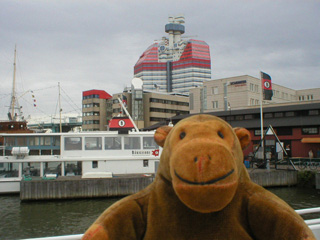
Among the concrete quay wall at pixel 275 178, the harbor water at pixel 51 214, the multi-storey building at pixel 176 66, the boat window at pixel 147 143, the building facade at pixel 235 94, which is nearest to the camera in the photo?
the harbor water at pixel 51 214

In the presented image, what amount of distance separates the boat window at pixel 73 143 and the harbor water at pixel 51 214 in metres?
3.17

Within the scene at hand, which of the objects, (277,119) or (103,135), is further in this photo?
(277,119)

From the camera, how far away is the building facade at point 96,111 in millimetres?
68125

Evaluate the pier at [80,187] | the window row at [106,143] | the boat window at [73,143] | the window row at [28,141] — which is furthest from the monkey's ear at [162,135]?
the window row at [28,141]

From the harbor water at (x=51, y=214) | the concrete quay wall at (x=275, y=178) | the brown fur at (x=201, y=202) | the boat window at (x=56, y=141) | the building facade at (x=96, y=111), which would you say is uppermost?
the building facade at (x=96, y=111)

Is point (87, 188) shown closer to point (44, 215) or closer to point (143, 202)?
point (44, 215)

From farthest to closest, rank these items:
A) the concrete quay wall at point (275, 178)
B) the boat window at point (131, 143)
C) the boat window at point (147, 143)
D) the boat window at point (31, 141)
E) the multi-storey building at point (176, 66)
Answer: the multi-storey building at point (176, 66) → the concrete quay wall at point (275, 178) → the boat window at point (147, 143) → the boat window at point (131, 143) → the boat window at point (31, 141)

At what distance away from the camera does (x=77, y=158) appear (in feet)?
53.1

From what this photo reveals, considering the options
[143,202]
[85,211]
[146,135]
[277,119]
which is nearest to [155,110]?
[277,119]

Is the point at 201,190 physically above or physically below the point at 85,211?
above

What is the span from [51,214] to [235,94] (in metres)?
39.8

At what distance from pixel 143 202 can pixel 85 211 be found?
11.5 m

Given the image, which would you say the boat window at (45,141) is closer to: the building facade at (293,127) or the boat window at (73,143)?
the boat window at (73,143)

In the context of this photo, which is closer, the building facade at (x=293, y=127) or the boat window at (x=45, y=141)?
the boat window at (x=45, y=141)
